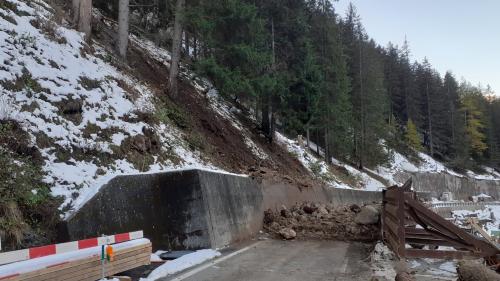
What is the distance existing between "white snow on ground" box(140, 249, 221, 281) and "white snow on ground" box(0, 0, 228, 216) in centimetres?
210

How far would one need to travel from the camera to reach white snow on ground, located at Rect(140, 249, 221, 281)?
275 inches

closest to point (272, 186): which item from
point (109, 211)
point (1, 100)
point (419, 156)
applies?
point (109, 211)

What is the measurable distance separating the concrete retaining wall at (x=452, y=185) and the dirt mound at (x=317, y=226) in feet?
154

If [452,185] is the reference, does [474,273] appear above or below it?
above

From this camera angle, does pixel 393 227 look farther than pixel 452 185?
No

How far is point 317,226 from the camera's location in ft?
42.9

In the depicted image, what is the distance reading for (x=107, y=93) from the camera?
14.4 meters

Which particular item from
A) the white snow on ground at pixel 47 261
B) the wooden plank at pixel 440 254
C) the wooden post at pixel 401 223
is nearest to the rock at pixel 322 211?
the wooden post at pixel 401 223

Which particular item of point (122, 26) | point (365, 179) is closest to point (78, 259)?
point (122, 26)

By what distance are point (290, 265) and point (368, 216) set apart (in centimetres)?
557

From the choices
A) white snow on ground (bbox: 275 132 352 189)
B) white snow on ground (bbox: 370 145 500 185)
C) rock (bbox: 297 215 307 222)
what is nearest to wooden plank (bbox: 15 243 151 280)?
rock (bbox: 297 215 307 222)

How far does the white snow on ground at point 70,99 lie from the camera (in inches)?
390

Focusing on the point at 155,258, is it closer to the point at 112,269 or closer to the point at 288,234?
the point at 112,269

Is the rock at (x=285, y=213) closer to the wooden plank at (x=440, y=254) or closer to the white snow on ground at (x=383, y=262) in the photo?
the white snow on ground at (x=383, y=262)
